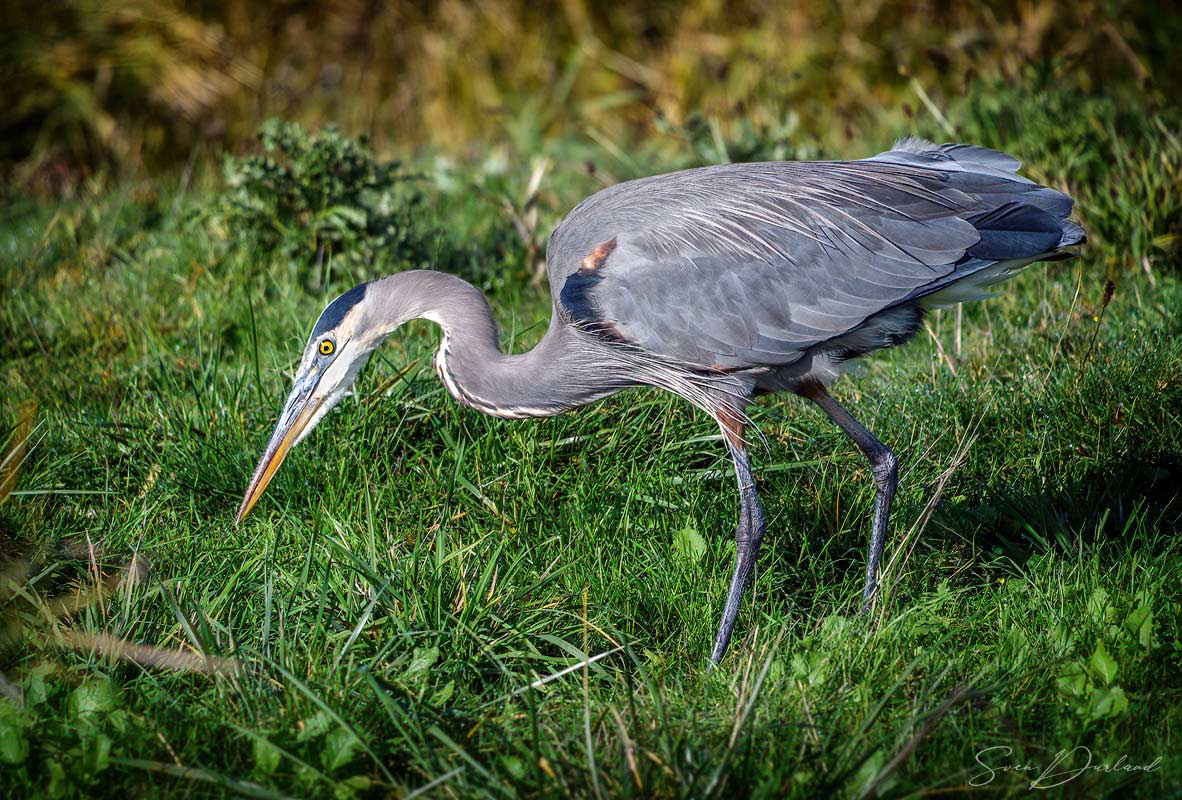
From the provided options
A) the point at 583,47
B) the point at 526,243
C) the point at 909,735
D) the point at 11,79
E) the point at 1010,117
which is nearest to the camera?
the point at 909,735

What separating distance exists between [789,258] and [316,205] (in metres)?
2.78

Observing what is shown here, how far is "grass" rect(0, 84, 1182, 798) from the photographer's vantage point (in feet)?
8.40

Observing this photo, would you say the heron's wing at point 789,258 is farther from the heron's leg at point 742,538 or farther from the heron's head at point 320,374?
the heron's head at point 320,374

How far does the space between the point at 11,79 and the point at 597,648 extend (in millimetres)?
8462

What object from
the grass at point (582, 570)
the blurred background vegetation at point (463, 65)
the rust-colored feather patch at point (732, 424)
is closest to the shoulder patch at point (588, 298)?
the rust-colored feather patch at point (732, 424)

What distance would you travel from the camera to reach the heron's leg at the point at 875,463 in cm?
360

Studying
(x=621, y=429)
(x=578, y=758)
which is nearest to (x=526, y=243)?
(x=621, y=429)

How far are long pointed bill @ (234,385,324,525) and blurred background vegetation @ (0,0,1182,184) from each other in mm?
4503

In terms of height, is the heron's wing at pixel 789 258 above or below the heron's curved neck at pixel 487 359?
above

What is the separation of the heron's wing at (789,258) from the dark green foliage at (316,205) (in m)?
1.97

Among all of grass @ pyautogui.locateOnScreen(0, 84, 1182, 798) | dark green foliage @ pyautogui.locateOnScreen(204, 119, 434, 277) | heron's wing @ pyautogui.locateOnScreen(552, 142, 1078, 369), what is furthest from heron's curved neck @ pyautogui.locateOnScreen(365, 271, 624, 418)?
dark green foliage @ pyautogui.locateOnScreen(204, 119, 434, 277)

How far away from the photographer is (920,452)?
13.2 ft

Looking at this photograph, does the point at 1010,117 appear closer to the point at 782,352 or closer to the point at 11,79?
the point at 782,352

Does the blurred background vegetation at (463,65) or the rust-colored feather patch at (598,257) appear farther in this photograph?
the blurred background vegetation at (463,65)
